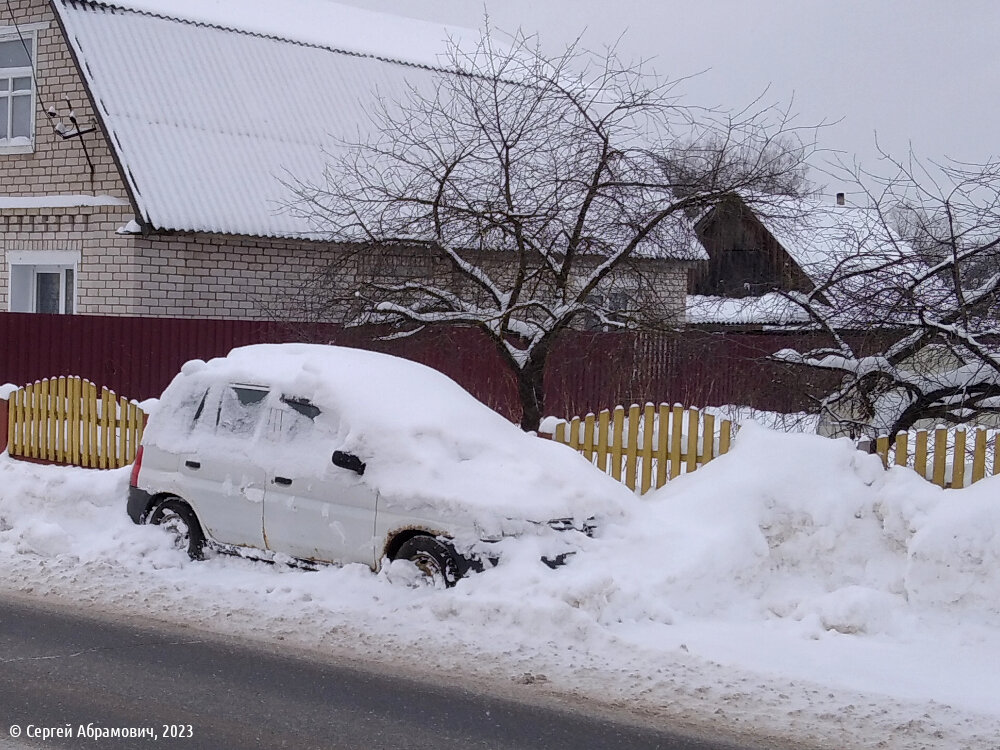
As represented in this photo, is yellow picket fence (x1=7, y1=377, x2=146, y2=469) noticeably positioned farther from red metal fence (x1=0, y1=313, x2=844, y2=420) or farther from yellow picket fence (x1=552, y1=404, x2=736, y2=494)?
yellow picket fence (x1=552, y1=404, x2=736, y2=494)

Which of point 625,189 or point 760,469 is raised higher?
point 625,189

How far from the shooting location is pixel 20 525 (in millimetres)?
9820

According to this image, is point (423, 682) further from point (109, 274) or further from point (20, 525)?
point (109, 274)

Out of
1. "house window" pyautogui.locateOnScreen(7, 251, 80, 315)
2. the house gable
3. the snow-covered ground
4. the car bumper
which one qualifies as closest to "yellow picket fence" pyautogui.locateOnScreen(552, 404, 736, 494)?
the snow-covered ground

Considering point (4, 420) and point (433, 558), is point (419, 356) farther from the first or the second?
point (433, 558)

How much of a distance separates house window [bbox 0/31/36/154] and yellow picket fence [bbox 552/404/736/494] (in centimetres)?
1133

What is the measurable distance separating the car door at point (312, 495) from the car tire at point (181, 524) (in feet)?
2.47

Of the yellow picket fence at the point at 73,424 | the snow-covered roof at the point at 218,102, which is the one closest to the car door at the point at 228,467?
the yellow picket fence at the point at 73,424

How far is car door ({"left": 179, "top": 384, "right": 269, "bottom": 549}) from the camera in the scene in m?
8.80

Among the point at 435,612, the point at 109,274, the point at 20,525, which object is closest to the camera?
the point at 435,612

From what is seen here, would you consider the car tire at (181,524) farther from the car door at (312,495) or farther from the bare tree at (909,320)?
the bare tree at (909,320)

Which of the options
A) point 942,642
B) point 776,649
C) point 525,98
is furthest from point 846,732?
point 525,98

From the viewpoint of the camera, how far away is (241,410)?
30.0ft

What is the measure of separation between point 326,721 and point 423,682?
2.61 ft
